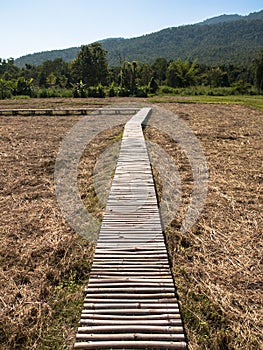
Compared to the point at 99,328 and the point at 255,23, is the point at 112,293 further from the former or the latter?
the point at 255,23

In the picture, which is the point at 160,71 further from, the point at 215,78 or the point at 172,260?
the point at 172,260

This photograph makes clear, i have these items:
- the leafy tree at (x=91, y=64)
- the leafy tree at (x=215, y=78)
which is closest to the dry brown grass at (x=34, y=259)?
the leafy tree at (x=91, y=64)

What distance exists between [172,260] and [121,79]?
2404 centimetres

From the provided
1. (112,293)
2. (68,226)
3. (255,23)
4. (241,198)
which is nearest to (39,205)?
(68,226)

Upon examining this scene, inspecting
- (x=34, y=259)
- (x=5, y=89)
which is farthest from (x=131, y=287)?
(x=5, y=89)

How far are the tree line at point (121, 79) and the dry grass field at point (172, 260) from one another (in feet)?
62.1

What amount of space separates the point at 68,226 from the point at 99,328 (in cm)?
192

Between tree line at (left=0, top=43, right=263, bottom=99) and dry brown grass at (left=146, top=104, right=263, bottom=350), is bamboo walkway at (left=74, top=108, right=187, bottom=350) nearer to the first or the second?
dry brown grass at (left=146, top=104, right=263, bottom=350)

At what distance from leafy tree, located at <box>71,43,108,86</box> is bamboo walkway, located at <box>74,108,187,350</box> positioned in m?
38.5

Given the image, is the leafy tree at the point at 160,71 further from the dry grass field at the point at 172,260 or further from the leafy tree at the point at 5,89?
the dry grass field at the point at 172,260

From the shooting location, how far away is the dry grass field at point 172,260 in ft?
7.88

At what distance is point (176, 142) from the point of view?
28.0 feet

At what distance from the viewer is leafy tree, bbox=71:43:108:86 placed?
39.5 m

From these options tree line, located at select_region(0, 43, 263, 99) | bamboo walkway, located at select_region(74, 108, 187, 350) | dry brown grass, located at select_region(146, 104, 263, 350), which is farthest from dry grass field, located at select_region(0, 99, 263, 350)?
tree line, located at select_region(0, 43, 263, 99)
